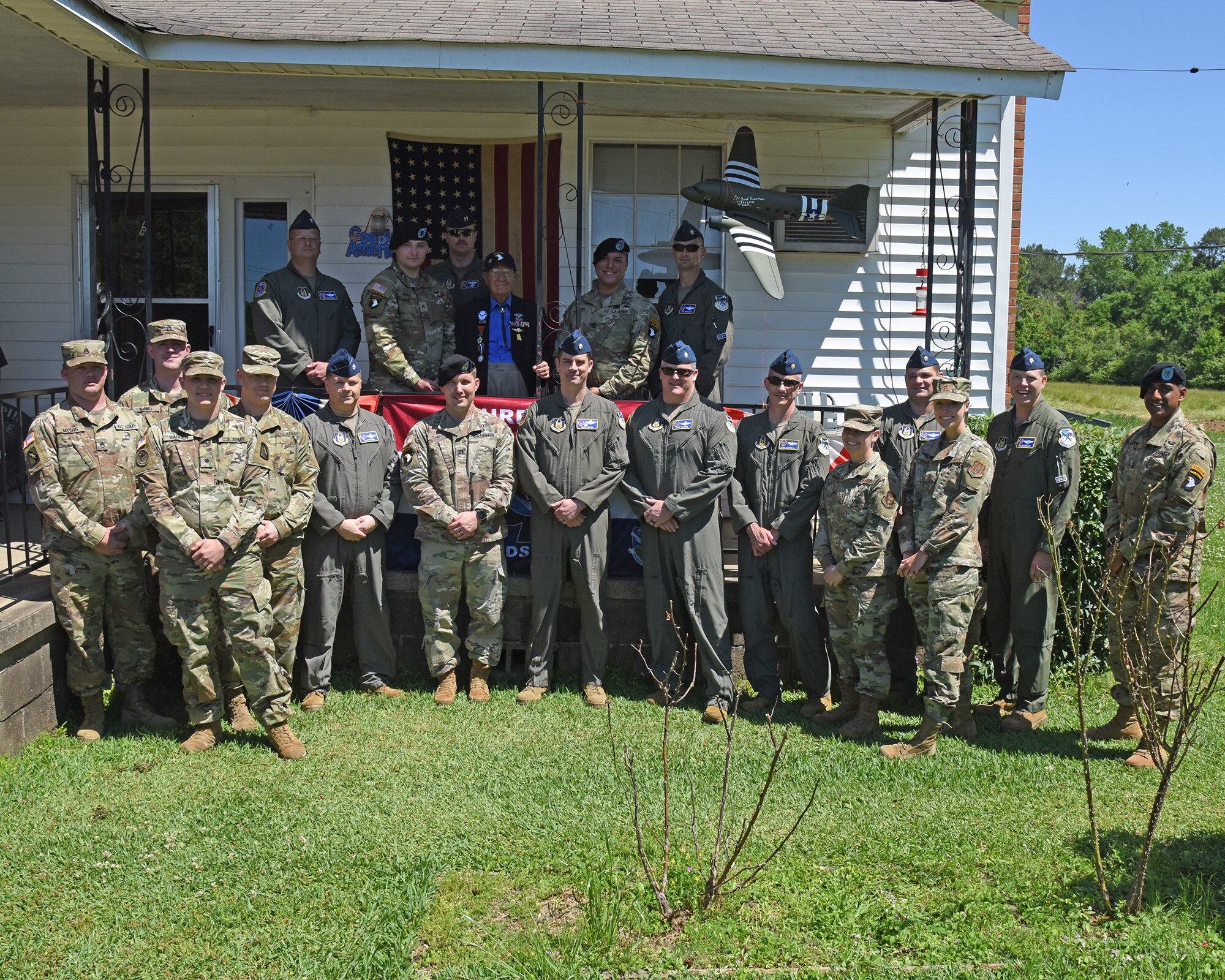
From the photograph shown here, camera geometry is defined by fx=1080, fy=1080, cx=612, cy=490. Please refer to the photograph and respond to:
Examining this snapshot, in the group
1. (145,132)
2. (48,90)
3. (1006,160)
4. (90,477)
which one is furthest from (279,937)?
(1006,160)

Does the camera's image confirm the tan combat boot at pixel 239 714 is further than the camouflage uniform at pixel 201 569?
Yes

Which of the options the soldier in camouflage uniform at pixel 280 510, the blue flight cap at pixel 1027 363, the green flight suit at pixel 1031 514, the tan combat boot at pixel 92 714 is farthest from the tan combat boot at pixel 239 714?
the blue flight cap at pixel 1027 363

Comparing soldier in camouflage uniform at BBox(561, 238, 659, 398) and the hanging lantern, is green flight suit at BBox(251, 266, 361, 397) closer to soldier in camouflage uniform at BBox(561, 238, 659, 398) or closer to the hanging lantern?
soldier in camouflage uniform at BBox(561, 238, 659, 398)

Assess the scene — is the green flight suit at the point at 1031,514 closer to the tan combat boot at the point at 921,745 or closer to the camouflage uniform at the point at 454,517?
the tan combat boot at the point at 921,745

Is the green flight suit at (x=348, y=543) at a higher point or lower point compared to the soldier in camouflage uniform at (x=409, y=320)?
lower

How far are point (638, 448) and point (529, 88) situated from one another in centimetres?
346

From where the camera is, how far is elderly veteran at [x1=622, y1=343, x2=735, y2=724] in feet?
20.7

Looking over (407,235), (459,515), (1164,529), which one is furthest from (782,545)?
(407,235)

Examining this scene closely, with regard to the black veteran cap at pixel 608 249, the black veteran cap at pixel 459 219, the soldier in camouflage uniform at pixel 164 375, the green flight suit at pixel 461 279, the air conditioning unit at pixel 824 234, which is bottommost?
the soldier in camouflage uniform at pixel 164 375

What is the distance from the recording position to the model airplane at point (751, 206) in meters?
8.80

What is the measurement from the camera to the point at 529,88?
830 cm

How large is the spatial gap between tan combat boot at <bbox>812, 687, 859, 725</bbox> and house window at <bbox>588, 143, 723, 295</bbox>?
15.4ft

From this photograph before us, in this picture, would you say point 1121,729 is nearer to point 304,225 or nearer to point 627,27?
point 627,27

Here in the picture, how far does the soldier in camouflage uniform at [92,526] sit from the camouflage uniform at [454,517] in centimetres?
152
